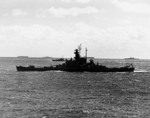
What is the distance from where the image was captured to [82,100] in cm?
4794

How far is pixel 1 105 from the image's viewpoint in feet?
138

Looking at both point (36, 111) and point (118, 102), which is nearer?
point (36, 111)

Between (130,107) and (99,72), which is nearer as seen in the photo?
(130,107)

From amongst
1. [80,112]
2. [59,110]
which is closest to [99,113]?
[80,112]

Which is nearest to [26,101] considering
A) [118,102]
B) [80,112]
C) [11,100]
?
[11,100]

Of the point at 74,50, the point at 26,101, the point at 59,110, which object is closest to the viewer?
the point at 59,110

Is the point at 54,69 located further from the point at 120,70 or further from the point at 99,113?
the point at 99,113

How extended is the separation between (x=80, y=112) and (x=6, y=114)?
9.18m

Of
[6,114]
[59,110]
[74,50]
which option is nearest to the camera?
[6,114]

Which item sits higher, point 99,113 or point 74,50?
point 74,50

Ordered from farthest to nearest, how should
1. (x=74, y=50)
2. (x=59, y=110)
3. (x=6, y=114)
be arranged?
(x=74, y=50)
(x=59, y=110)
(x=6, y=114)

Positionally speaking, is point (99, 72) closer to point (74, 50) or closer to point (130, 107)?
point (74, 50)

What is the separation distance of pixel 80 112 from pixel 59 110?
2814 millimetres

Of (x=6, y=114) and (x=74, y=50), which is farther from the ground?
(x=74, y=50)
